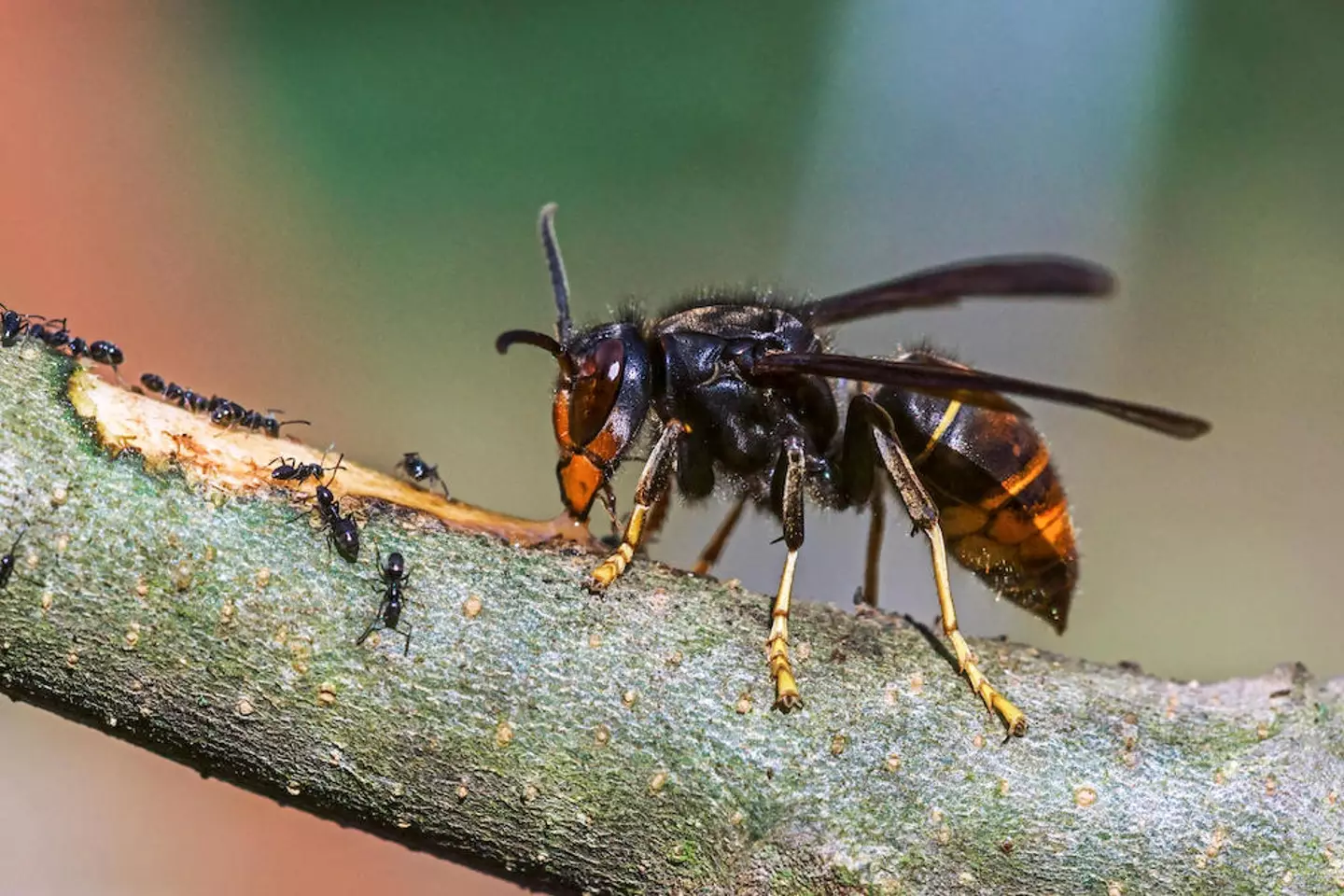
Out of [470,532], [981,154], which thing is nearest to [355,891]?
[470,532]

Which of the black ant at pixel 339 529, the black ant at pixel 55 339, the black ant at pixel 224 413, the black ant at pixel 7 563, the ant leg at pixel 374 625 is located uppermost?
the black ant at pixel 55 339

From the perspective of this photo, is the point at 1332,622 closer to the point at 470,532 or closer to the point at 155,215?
the point at 470,532

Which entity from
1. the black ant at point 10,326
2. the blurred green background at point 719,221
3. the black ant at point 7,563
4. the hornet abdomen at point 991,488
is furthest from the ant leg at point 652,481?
the blurred green background at point 719,221

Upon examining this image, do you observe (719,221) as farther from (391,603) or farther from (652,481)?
(391,603)

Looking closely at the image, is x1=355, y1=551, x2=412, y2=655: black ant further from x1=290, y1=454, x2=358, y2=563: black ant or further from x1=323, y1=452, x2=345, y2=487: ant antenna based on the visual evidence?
x1=323, y1=452, x2=345, y2=487: ant antenna

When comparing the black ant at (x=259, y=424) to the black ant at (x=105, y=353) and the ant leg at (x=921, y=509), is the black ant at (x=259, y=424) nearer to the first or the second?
the black ant at (x=105, y=353)

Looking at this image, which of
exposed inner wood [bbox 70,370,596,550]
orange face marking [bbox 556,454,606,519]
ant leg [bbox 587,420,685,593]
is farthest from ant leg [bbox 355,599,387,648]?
orange face marking [bbox 556,454,606,519]

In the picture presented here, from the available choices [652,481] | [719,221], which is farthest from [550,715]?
[719,221]
